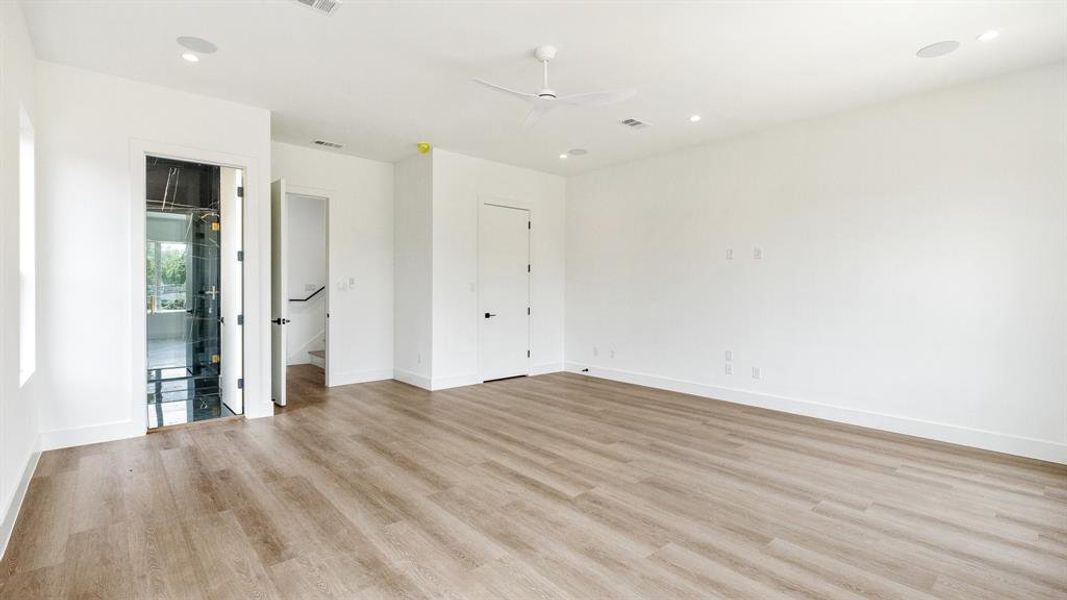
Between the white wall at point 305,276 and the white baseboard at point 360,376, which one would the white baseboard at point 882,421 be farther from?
the white wall at point 305,276

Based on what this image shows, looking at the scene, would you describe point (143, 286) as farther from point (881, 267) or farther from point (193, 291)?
point (881, 267)

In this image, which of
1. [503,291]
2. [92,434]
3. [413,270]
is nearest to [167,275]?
[92,434]

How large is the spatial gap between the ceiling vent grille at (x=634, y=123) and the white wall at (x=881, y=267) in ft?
3.58

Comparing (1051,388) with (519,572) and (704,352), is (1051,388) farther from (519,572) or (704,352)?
(519,572)

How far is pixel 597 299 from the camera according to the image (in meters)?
7.18

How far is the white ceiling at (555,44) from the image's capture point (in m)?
3.07

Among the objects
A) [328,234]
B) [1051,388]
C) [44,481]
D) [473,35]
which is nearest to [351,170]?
[328,234]

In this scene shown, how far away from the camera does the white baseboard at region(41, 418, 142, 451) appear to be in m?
3.80

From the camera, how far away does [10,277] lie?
108 inches

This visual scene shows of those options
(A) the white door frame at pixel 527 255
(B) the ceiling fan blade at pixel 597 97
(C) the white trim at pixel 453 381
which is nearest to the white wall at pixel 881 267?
(A) the white door frame at pixel 527 255

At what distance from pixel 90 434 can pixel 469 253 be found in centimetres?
406

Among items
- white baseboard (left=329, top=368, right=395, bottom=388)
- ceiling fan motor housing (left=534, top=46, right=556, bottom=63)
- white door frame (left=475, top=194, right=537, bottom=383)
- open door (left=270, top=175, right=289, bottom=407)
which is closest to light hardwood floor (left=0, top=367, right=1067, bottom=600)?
open door (left=270, top=175, right=289, bottom=407)

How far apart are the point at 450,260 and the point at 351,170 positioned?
1.74 meters

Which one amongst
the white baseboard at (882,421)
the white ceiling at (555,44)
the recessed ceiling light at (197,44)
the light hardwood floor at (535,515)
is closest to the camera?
the light hardwood floor at (535,515)
